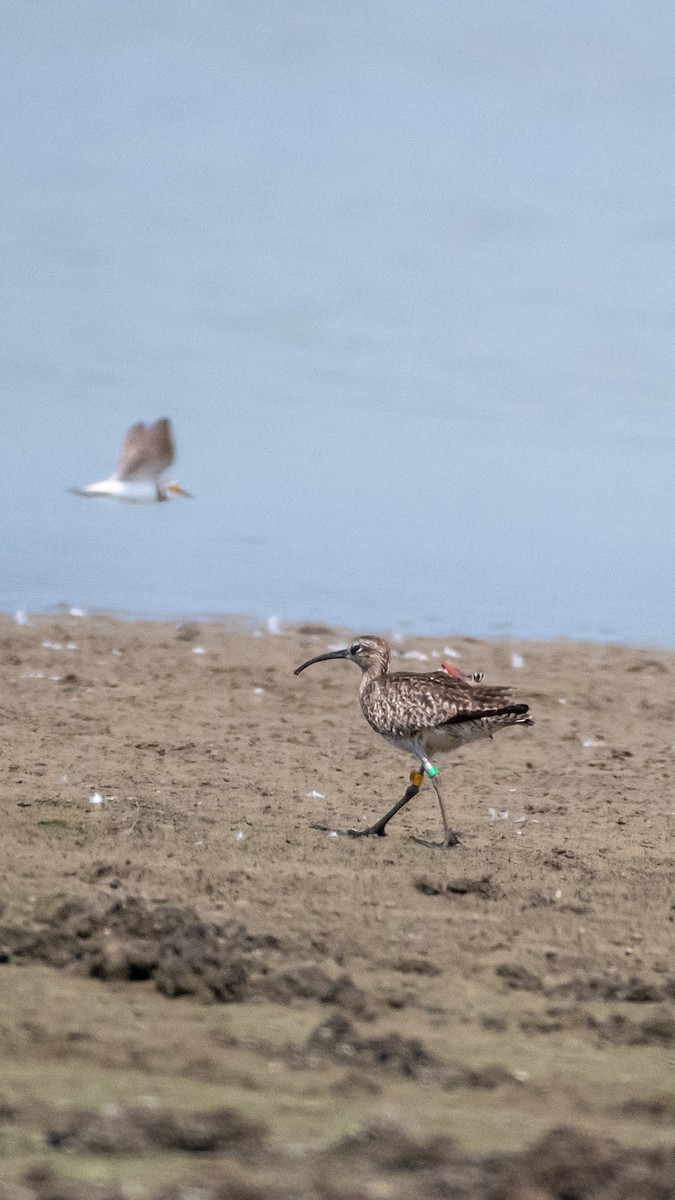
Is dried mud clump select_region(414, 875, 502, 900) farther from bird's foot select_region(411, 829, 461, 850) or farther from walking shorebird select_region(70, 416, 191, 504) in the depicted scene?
walking shorebird select_region(70, 416, 191, 504)

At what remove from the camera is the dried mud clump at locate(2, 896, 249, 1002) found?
5875 millimetres

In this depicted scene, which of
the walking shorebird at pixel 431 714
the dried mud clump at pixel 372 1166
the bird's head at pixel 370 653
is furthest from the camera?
the bird's head at pixel 370 653

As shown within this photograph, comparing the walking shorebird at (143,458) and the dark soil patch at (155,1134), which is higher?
the walking shorebird at (143,458)

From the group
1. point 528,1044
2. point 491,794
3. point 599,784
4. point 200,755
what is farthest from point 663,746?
point 528,1044

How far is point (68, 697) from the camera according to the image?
13023mm

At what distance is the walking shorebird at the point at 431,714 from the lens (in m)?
9.08

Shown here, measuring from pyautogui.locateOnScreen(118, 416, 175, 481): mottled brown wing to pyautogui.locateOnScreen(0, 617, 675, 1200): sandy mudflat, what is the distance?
609cm

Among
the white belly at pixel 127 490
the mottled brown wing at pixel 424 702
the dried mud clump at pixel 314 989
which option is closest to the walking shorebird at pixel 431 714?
the mottled brown wing at pixel 424 702

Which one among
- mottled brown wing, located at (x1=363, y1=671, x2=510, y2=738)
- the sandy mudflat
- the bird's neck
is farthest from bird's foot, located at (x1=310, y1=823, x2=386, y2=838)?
the bird's neck

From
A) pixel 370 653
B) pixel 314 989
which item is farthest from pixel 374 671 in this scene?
pixel 314 989

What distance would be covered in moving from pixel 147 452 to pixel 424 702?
903cm

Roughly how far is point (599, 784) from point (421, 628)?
33.1ft

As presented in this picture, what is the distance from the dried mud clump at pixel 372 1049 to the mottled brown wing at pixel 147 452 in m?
12.5

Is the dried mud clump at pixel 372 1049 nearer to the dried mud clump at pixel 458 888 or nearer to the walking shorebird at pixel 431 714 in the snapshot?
the dried mud clump at pixel 458 888
